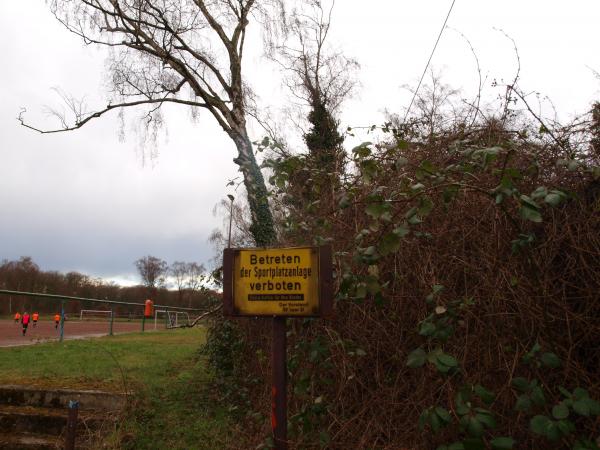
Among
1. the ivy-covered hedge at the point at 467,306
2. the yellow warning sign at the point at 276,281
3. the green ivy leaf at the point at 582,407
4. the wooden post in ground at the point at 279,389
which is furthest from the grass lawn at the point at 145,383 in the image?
the green ivy leaf at the point at 582,407

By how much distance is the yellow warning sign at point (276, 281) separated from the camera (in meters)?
2.72

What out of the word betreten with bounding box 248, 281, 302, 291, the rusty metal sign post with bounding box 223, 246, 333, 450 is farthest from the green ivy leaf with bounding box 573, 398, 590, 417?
the word betreten with bounding box 248, 281, 302, 291

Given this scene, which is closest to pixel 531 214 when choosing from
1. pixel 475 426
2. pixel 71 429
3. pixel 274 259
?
pixel 475 426

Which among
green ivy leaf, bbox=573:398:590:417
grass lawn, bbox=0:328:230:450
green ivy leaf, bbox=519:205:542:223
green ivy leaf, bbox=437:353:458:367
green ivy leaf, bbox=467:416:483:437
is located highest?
green ivy leaf, bbox=519:205:542:223

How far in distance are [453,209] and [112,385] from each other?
15.1 ft

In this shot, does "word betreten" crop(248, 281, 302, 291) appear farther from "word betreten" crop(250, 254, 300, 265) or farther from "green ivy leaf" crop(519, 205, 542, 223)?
"green ivy leaf" crop(519, 205, 542, 223)

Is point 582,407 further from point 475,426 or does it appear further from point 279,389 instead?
point 279,389

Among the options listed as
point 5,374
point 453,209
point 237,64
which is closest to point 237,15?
point 237,64

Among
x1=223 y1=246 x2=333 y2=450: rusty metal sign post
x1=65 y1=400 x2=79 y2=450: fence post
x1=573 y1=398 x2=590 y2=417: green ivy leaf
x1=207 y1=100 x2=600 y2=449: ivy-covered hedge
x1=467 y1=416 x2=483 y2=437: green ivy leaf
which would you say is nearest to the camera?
x1=573 y1=398 x2=590 y2=417: green ivy leaf

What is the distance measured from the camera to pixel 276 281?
2.79 m

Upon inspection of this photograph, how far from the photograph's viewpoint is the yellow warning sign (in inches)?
107

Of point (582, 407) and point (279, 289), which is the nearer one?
point (582, 407)

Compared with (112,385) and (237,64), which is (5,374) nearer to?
(112,385)

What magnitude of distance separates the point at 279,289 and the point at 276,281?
50mm
